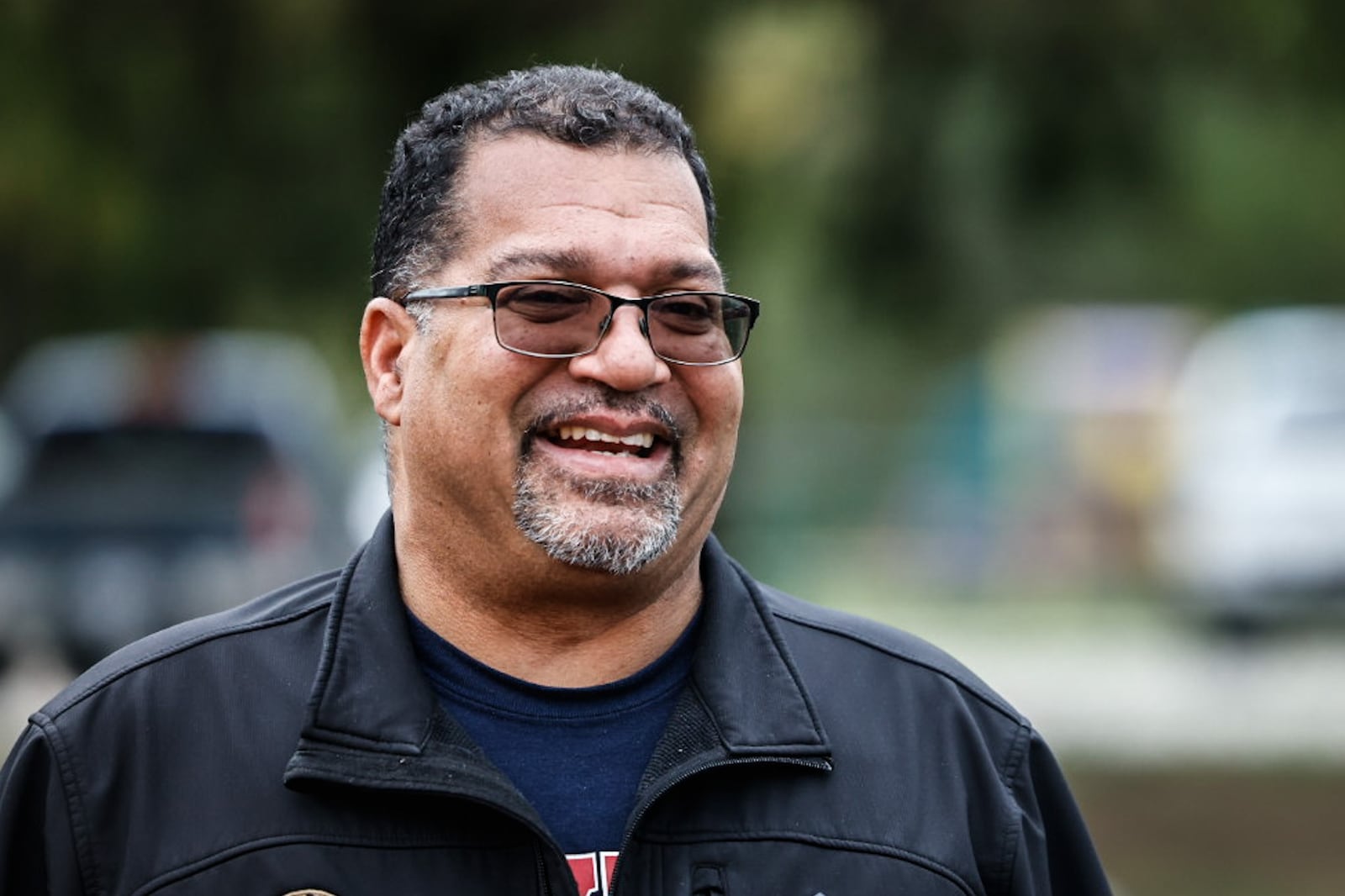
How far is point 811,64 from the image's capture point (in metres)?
7.00

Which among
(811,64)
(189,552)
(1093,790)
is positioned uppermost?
(811,64)

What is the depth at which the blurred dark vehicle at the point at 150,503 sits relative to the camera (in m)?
10.3

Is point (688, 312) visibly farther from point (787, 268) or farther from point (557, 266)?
point (787, 268)

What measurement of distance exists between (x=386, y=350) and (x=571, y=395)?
16.3 inches

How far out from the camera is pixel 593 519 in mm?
2840

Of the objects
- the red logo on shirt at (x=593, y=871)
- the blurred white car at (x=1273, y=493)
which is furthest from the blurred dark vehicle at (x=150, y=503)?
the red logo on shirt at (x=593, y=871)

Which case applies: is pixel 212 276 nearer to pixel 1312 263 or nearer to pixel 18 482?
pixel 18 482

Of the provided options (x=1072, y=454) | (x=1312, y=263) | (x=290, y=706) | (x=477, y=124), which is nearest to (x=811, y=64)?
(x=477, y=124)

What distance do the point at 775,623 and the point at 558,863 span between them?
1.89 ft

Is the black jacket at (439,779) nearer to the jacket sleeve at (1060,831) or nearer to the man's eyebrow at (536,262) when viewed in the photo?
the jacket sleeve at (1060,831)

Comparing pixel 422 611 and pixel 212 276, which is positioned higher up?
pixel 212 276

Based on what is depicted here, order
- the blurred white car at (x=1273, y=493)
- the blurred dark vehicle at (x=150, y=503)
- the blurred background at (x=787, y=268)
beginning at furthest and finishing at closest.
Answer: the blurred white car at (x=1273, y=493)
the blurred dark vehicle at (x=150, y=503)
the blurred background at (x=787, y=268)

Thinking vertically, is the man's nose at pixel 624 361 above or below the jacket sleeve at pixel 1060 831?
above

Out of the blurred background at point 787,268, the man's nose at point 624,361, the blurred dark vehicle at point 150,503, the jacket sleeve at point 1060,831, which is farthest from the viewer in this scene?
the blurred dark vehicle at point 150,503
